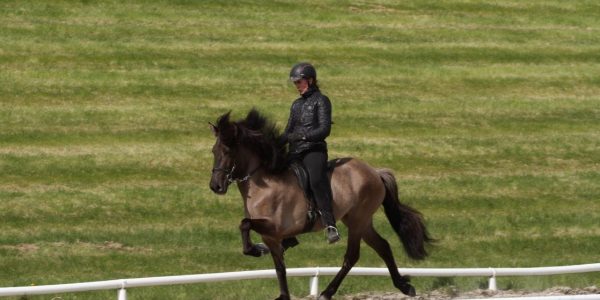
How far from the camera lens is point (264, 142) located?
14328mm

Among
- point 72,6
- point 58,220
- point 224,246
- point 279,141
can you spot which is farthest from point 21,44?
point 279,141

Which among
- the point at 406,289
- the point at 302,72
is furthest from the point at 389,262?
the point at 302,72

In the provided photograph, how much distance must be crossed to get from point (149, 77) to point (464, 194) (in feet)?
27.1

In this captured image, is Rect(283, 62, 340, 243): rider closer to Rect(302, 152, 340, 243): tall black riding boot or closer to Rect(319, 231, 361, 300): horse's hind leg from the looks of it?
Rect(302, 152, 340, 243): tall black riding boot

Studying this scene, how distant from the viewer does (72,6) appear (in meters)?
30.8

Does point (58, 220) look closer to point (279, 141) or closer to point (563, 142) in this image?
point (279, 141)

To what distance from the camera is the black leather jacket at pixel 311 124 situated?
47.6 feet

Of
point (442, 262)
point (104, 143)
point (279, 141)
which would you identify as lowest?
point (442, 262)

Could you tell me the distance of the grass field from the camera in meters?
20.1

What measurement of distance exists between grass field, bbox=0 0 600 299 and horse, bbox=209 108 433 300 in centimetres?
198

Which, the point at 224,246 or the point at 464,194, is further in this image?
the point at 464,194

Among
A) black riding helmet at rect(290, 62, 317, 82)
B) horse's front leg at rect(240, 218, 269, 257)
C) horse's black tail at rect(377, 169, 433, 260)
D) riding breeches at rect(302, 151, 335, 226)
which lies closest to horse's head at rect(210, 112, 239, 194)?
horse's front leg at rect(240, 218, 269, 257)

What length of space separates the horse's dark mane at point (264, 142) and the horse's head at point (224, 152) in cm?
12

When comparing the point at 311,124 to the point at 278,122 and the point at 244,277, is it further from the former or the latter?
the point at 278,122
